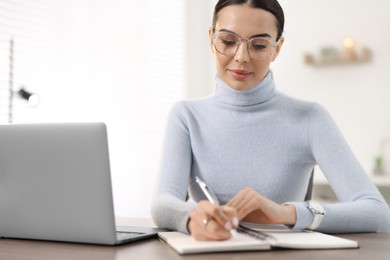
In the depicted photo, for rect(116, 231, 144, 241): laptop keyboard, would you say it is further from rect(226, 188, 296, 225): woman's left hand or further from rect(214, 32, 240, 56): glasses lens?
rect(214, 32, 240, 56): glasses lens

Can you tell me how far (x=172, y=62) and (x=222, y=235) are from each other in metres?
3.19

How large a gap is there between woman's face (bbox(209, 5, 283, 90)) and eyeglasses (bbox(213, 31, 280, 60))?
0.03 feet

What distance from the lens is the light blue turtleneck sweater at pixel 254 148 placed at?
1.52m

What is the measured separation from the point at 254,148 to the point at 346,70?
2734mm

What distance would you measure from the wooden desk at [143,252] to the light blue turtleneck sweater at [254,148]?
38cm

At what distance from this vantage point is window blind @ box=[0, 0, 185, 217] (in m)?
2.81

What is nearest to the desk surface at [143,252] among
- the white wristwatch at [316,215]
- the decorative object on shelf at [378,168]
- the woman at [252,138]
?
the white wristwatch at [316,215]

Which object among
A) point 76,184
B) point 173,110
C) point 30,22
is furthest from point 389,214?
point 30,22

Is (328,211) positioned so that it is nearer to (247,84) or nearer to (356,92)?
(247,84)

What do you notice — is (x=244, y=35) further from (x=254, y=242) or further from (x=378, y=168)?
(x=378, y=168)

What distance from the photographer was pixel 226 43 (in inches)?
59.4

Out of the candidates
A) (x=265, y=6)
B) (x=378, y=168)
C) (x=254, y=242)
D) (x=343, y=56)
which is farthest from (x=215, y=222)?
(x=343, y=56)

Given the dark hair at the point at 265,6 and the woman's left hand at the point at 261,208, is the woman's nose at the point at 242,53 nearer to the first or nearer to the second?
the dark hair at the point at 265,6

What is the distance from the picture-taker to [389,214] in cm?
140
